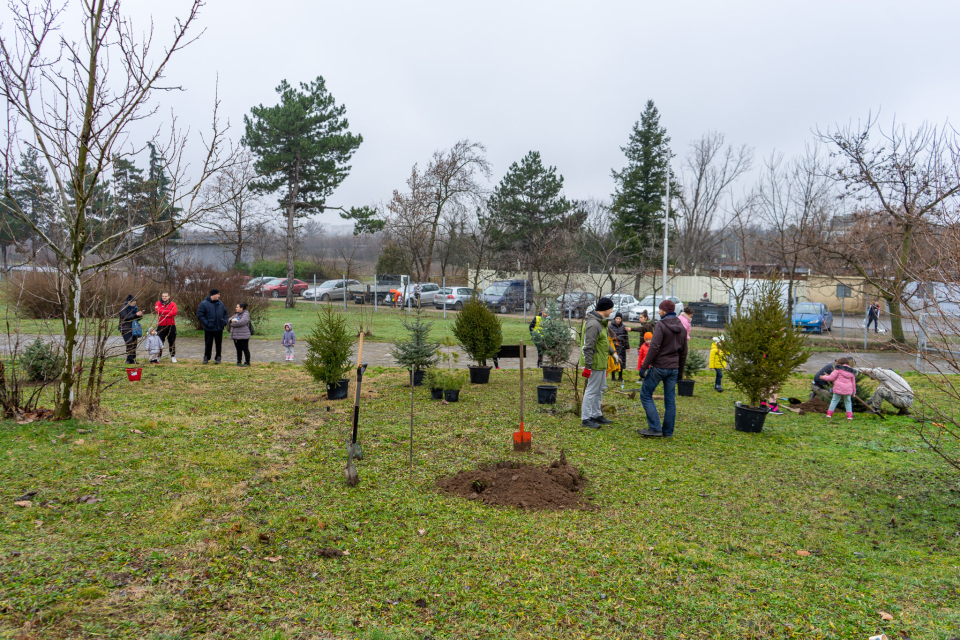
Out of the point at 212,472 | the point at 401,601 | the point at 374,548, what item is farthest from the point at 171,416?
the point at 401,601

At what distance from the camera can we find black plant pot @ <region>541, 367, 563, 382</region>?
12.1 m

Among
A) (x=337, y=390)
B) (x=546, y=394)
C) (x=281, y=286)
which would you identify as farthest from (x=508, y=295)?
(x=337, y=390)

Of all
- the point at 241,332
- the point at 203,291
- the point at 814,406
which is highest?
the point at 203,291

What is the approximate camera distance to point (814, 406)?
10273 millimetres

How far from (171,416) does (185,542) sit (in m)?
4.46

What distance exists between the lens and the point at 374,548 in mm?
4289

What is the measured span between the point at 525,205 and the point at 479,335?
30.3 meters

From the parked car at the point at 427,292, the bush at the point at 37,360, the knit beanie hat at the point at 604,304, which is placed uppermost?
the parked car at the point at 427,292

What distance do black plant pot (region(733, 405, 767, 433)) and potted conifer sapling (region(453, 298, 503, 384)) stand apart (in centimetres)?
498

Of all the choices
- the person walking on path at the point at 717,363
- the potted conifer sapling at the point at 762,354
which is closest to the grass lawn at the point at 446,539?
the potted conifer sapling at the point at 762,354

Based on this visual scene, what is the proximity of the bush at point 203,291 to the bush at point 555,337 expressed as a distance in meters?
11.0

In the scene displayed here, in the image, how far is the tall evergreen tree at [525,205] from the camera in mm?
40594

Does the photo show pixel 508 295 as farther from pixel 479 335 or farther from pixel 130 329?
pixel 130 329

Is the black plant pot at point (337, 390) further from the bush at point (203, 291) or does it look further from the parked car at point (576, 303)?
the bush at point (203, 291)
